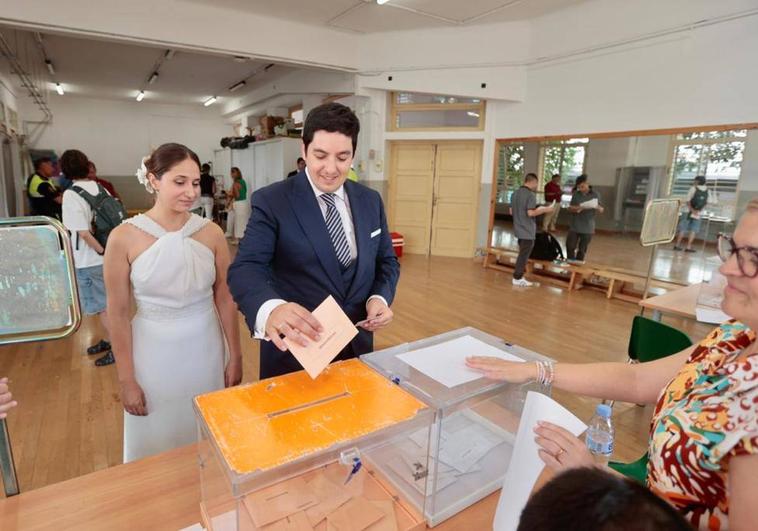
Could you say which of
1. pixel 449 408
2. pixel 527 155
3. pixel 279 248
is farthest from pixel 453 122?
pixel 449 408

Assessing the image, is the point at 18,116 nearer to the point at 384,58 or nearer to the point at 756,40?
the point at 384,58

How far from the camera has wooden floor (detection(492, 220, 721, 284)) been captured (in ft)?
18.6

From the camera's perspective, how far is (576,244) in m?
6.58

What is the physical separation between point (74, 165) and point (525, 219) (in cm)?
546

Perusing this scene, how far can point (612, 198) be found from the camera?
249 inches

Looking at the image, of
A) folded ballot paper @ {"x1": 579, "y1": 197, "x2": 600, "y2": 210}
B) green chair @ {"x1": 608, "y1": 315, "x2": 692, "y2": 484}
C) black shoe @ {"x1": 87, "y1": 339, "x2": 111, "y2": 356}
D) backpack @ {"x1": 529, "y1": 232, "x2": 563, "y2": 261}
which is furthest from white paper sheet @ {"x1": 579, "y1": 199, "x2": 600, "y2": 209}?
black shoe @ {"x1": 87, "y1": 339, "x2": 111, "y2": 356}

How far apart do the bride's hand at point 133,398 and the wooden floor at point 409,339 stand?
3.27 feet

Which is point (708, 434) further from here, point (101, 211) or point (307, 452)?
point (101, 211)

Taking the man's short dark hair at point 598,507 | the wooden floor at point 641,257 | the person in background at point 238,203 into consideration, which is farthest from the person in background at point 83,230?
the wooden floor at point 641,257

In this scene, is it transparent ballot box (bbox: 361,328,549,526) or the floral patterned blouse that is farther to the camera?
transparent ballot box (bbox: 361,328,549,526)

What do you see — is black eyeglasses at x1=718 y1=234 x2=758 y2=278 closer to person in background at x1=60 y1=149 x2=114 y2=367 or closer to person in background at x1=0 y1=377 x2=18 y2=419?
person in background at x1=0 y1=377 x2=18 y2=419

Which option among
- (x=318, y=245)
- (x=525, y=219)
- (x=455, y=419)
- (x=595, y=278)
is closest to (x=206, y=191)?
(x=525, y=219)

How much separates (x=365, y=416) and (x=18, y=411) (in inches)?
120

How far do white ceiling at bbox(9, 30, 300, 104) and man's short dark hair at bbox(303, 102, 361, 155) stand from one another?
23.7 ft
